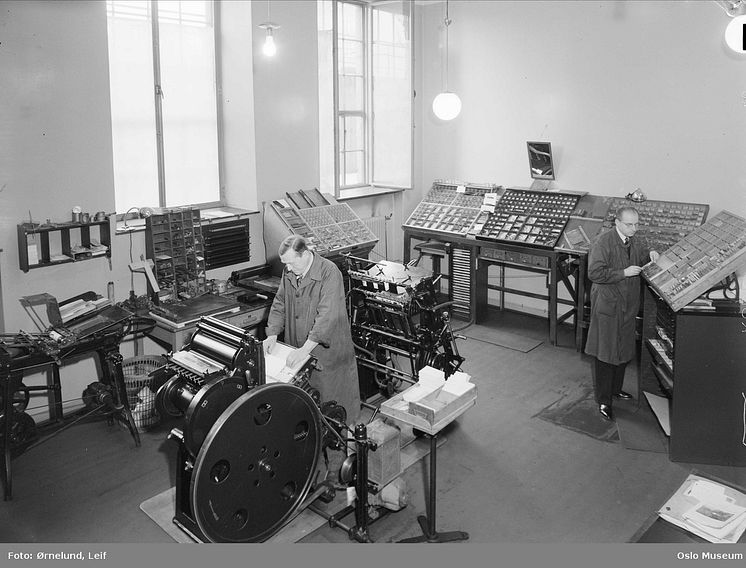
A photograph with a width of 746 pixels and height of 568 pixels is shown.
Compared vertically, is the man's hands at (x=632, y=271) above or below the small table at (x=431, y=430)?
above

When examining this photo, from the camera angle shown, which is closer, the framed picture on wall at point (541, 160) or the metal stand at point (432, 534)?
the metal stand at point (432, 534)

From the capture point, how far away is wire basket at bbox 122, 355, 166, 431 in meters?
4.99

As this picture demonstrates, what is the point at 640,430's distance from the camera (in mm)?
4984

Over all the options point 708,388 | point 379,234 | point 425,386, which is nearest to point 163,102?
point 379,234

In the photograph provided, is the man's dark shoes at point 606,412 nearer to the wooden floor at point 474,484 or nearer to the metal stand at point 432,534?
the wooden floor at point 474,484

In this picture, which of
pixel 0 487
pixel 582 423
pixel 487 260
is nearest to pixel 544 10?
pixel 487 260

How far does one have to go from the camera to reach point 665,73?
20.5 ft

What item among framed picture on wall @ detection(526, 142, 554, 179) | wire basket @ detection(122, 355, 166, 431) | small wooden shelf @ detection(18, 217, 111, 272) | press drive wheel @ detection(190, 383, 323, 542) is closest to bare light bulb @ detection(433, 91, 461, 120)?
framed picture on wall @ detection(526, 142, 554, 179)

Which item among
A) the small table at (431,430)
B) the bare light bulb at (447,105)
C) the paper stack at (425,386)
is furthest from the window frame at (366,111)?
the small table at (431,430)

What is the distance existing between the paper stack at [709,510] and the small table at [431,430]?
3.47 ft

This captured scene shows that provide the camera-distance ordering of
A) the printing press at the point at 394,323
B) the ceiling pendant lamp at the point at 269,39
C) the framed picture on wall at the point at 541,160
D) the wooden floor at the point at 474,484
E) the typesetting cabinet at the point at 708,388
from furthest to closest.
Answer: the framed picture on wall at the point at 541,160
the ceiling pendant lamp at the point at 269,39
the printing press at the point at 394,323
the typesetting cabinet at the point at 708,388
the wooden floor at the point at 474,484

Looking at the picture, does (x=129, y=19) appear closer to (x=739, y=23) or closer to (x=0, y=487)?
(x=0, y=487)

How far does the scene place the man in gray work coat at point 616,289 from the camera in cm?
493

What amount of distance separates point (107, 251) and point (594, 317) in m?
3.56
